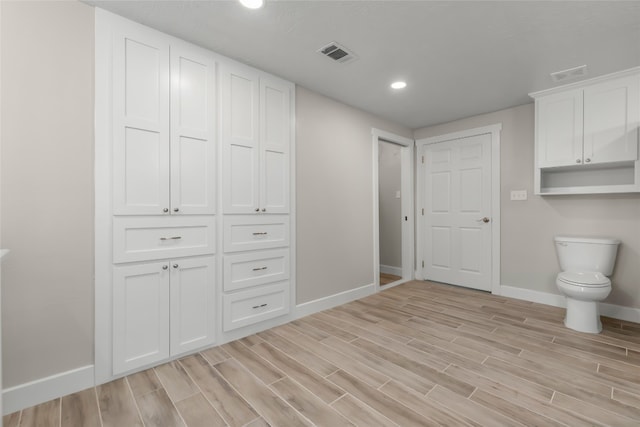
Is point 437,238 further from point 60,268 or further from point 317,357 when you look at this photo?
point 60,268

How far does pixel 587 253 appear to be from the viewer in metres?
2.73

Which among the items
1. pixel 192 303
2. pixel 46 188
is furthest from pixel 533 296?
pixel 46 188

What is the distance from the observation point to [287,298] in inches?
109

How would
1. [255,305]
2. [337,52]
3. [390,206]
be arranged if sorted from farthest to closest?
[390,206] → [255,305] → [337,52]

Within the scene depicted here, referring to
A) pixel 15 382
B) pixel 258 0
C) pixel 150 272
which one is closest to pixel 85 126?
pixel 150 272

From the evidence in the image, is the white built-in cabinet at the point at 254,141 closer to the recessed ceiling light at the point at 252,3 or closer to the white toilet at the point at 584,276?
the recessed ceiling light at the point at 252,3

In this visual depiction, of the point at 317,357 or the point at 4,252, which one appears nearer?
the point at 4,252

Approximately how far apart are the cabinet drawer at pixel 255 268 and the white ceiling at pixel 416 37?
1664mm

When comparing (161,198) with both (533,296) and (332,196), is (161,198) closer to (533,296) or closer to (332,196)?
(332,196)

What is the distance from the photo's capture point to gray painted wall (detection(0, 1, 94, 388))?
1.56 metres

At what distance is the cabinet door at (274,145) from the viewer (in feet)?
8.50

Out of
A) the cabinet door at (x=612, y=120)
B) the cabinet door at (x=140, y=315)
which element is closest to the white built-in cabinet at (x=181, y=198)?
the cabinet door at (x=140, y=315)

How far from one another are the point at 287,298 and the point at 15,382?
1809 millimetres

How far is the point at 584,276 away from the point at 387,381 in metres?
2.10
